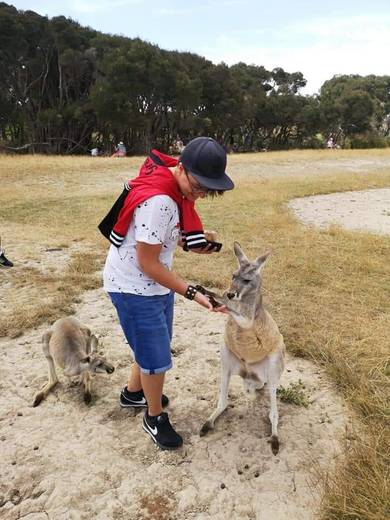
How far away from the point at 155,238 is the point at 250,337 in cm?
93

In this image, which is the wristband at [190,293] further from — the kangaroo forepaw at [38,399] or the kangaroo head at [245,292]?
the kangaroo forepaw at [38,399]

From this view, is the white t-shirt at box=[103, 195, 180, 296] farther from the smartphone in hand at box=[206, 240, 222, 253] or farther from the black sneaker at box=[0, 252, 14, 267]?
the black sneaker at box=[0, 252, 14, 267]

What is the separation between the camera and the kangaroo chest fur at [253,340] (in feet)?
9.06

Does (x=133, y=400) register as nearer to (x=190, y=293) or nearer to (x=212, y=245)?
(x=190, y=293)

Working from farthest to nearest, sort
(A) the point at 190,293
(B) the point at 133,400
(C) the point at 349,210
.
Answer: (C) the point at 349,210 → (B) the point at 133,400 → (A) the point at 190,293

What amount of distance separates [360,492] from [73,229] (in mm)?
6501

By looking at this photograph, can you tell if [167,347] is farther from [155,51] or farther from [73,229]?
[155,51]

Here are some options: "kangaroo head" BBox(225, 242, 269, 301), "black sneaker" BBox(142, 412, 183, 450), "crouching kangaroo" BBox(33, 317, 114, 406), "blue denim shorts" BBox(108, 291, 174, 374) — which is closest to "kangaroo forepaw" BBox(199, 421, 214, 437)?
"black sneaker" BBox(142, 412, 183, 450)

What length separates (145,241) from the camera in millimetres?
2172

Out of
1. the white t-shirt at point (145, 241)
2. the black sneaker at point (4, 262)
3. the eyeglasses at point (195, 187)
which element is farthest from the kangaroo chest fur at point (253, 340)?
the black sneaker at point (4, 262)

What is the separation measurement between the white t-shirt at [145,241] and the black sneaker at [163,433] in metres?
0.82

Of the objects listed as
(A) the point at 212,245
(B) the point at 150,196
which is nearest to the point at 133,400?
(A) the point at 212,245

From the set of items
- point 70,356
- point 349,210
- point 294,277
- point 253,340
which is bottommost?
point 349,210

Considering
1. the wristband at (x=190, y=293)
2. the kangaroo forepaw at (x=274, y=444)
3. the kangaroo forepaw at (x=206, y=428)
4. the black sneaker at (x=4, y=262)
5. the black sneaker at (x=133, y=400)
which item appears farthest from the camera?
the black sneaker at (x=4, y=262)
